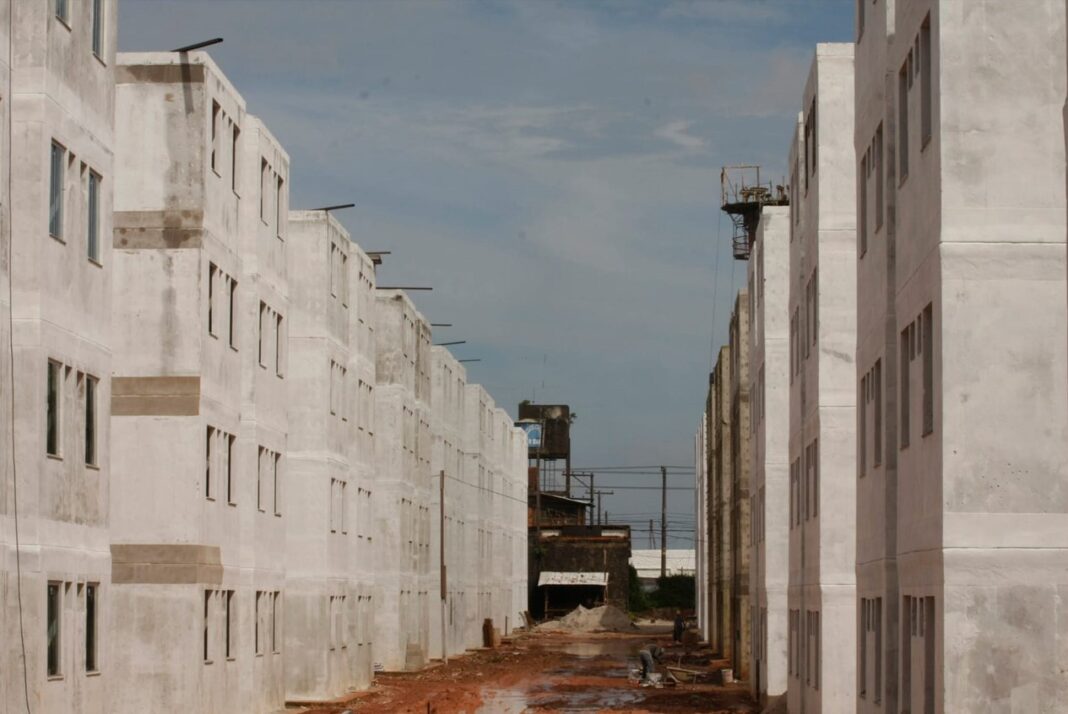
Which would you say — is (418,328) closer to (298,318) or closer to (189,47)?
(298,318)

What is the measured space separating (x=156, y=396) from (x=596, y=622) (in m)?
84.0

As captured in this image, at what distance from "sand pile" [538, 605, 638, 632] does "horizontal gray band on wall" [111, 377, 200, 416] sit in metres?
82.9

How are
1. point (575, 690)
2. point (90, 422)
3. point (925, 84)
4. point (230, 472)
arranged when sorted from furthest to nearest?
point (575, 690) < point (230, 472) < point (90, 422) < point (925, 84)

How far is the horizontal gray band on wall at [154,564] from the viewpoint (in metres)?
31.9

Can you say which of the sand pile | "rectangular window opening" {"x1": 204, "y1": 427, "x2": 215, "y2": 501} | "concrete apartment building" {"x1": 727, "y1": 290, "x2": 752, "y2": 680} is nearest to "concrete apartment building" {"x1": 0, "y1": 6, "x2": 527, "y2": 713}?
"rectangular window opening" {"x1": 204, "y1": 427, "x2": 215, "y2": 501}

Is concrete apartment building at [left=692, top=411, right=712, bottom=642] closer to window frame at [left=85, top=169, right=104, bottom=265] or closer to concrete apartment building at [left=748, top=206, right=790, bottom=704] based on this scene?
concrete apartment building at [left=748, top=206, right=790, bottom=704]

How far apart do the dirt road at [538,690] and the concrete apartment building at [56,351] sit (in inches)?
631

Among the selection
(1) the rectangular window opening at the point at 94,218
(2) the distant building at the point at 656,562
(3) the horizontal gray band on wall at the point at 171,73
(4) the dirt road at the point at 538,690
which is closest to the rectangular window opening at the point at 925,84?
(1) the rectangular window opening at the point at 94,218

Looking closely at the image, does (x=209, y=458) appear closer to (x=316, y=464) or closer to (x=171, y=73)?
(x=171, y=73)

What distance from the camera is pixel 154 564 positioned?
31.9 m

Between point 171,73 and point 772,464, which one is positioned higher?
point 171,73

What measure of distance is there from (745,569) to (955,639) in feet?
125

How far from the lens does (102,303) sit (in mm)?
26359

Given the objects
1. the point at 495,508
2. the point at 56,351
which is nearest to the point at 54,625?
the point at 56,351
